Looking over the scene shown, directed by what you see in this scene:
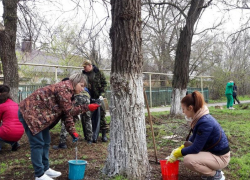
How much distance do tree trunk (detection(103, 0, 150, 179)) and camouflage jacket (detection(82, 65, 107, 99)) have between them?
227 cm

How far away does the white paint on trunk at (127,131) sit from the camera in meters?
2.98

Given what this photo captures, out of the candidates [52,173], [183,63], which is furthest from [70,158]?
[183,63]

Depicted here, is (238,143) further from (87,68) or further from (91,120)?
(87,68)

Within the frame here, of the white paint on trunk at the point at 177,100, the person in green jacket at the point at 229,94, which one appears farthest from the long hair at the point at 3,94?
the person in green jacket at the point at 229,94

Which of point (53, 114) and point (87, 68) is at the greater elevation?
point (87, 68)

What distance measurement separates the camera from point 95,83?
532 centimetres

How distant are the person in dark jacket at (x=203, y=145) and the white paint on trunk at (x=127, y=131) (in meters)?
0.42

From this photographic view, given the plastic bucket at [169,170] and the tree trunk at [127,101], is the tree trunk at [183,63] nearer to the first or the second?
the tree trunk at [127,101]

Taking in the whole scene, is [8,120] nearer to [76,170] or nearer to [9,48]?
[9,48]

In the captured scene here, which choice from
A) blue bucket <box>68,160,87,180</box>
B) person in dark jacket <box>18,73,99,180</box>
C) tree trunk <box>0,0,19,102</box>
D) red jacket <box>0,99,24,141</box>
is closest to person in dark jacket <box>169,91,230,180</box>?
blue bucket <box>68,160,87,180</box>

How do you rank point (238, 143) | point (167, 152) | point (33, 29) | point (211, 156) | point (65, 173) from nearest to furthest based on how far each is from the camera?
point (211, 156) → point (65, 173) → point (167, 152) → point (238, 143) → point (33, 29)

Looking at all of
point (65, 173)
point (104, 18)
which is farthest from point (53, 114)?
point (104, 18)

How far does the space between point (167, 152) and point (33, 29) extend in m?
4.59

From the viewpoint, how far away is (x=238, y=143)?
5.16 metres
